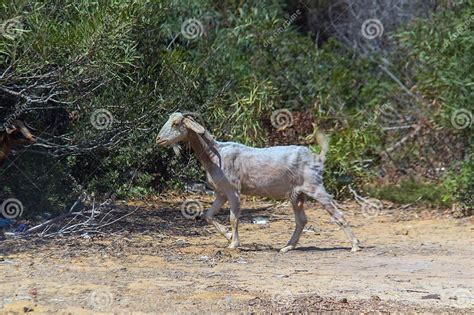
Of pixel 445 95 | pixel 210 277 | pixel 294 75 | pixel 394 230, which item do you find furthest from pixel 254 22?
pixel 210 277

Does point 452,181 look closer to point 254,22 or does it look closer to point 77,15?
point 254,22

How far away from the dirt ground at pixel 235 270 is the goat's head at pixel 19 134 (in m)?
1.18

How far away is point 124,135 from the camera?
12562 millimetres

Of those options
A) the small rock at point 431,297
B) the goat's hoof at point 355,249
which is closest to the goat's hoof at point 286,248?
the goat's hoof at point 355,249

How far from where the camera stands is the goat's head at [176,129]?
1116 cm

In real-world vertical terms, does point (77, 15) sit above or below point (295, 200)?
above

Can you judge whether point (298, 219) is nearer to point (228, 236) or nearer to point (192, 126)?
point (228, 236)

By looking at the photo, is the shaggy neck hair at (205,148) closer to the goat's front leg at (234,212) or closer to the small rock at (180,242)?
the goat's front leg at (234,212)

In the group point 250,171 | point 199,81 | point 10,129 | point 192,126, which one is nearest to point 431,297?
point 250,171

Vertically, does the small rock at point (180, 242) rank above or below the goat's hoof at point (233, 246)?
below

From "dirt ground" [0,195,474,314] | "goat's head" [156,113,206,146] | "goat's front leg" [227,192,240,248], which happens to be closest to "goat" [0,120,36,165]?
"dirt ground" [0,195,474,314]

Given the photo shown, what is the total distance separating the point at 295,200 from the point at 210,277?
224cm

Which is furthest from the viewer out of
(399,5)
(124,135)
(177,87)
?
(399,5)

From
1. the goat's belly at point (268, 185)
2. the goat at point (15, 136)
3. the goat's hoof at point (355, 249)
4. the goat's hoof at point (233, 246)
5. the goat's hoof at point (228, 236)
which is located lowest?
the goat's hoof at point (355, 249)
